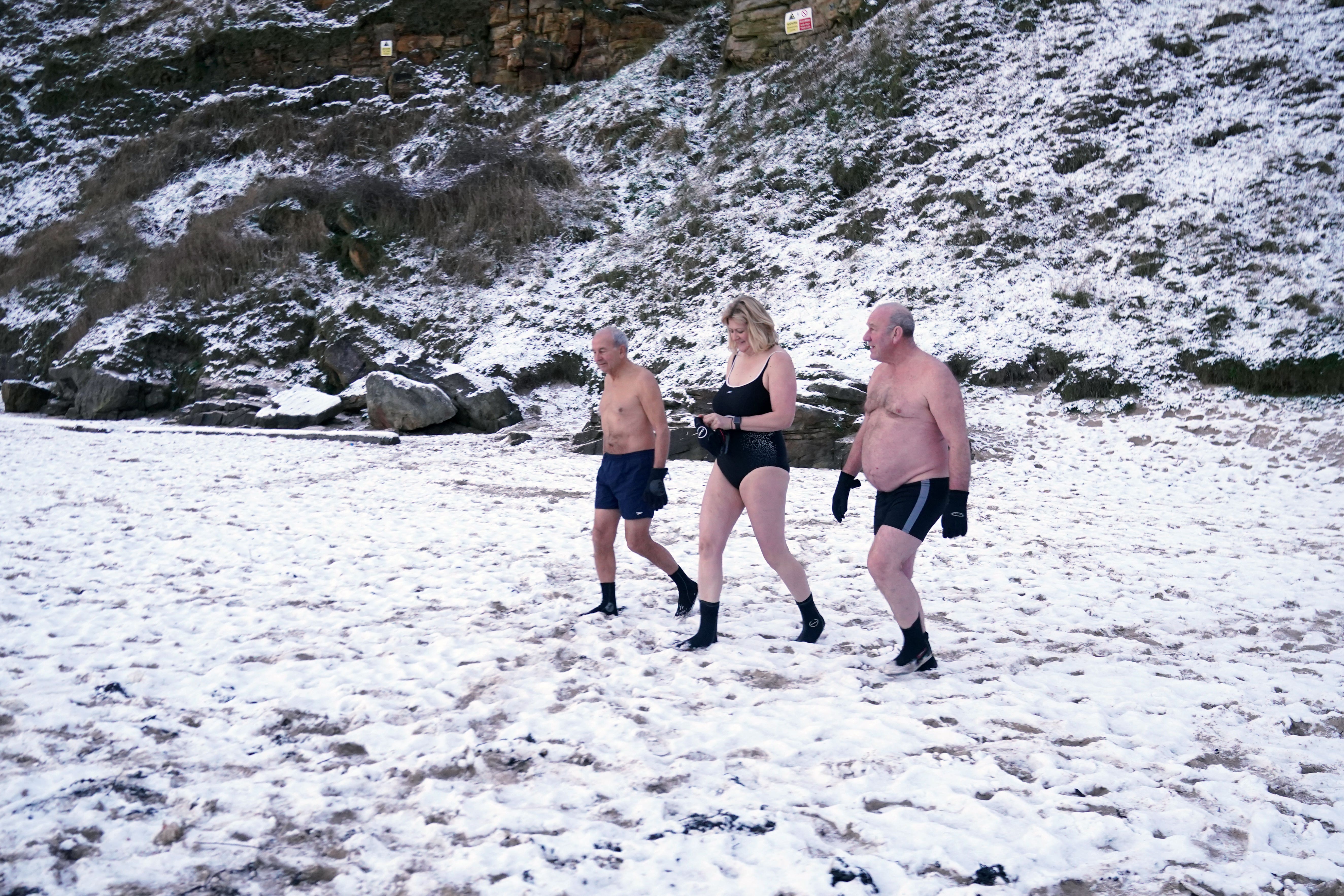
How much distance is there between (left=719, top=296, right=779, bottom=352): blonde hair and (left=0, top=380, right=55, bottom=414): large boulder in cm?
2092

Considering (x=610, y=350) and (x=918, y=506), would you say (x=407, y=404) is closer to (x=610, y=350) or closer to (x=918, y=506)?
(x=610, y=350)

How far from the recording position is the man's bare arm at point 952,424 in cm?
388

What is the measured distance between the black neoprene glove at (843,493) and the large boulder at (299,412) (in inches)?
557

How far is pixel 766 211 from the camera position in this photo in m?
19.6

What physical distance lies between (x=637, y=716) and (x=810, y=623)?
143 centimetres

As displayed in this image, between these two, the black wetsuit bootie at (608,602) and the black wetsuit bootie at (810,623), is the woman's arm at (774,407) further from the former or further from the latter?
the black wetsuit bootie at (608,602)

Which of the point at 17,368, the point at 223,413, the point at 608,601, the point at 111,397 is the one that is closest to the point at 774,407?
the point at 608,601

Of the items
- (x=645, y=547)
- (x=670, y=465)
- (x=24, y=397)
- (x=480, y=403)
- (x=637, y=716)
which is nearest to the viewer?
(x=637, y=716)

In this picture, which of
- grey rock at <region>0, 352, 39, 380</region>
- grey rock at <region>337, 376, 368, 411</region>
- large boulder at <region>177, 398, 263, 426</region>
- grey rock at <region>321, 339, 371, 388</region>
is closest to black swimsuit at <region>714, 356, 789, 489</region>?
grey rock at <region>337, 376, 368, 411</region>

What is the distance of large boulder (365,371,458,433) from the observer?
1543 cm

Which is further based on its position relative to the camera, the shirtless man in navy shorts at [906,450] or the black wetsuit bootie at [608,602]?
the black wetsuit bootie at [608,602]

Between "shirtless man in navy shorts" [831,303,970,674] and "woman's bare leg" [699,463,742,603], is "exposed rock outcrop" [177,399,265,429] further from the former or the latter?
"shirtless man in navy shorts" [831,303,970,674]

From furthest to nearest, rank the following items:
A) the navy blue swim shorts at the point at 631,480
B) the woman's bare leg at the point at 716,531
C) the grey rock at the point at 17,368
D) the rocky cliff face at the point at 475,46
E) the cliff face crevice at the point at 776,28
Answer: the rocky cliff face at the point at 475,46, the cliff face crevice at the point at 776,28, the grey rock at the point at 17,368, the navy blue swim shorts at the point at 631,480, the woman's bare leg at the point at 716,531

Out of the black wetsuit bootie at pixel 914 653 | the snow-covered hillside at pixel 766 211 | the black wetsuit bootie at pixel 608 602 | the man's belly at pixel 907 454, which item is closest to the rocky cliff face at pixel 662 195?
the snow-covered hillside at pixel 766 211
